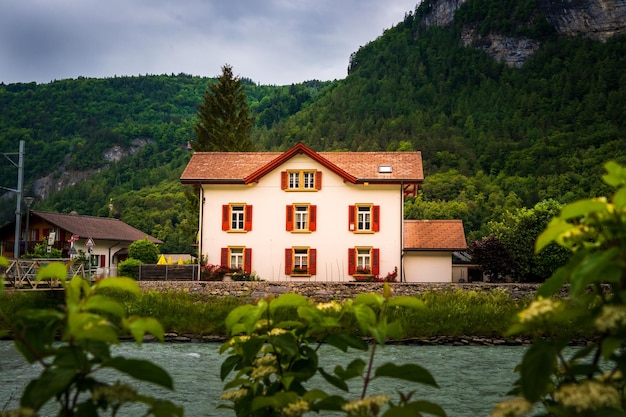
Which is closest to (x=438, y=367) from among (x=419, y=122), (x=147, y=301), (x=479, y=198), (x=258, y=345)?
(x=147, y=301)

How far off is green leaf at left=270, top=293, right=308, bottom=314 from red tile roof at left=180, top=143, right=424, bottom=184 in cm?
3161

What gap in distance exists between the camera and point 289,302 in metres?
2.34

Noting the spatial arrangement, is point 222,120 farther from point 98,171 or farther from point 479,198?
point 98,171

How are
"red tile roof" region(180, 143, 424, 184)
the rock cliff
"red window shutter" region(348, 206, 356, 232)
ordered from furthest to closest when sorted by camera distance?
the rock cliff
"red window shutter" region(348, 206, 356, 232)
"red tile roof" region(180, 143, 424, 184)

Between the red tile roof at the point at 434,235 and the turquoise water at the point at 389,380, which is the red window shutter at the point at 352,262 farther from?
the turquoise water at the point at 389,380

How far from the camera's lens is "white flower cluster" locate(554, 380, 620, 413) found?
1.71 m

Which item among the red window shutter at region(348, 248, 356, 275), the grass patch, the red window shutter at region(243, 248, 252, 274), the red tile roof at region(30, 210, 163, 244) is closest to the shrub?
the grass patch

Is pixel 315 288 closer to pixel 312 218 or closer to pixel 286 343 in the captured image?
pixel 312 218

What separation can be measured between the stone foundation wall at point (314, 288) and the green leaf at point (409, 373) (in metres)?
28.0

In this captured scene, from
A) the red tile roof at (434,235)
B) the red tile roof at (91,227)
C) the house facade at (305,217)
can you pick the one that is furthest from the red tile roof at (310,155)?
the red tile roof at (91,227)

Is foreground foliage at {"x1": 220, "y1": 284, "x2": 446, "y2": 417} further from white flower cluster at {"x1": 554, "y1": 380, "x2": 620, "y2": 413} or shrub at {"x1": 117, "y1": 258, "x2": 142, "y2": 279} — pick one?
shrub at {"x1": 117, "y1": 258, "x2": 142, "y2": 279}

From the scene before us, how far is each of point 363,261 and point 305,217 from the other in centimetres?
397

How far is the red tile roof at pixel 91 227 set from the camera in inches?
2039

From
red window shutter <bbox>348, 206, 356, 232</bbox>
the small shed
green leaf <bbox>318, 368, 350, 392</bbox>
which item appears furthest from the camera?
the small shed
